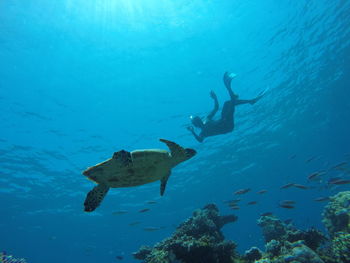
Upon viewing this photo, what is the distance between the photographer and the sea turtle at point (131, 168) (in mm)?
4465

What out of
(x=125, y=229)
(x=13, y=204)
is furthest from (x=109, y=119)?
(x=125, y=229)

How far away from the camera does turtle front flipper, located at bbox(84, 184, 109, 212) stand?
16.6 feet

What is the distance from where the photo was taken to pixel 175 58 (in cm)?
1750

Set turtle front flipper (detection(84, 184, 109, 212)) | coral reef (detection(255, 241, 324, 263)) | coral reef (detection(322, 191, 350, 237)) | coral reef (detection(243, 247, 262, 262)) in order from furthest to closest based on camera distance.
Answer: coral reef (detection(322, 191, 350, 237)), coral reef (detection(243, 247, 262, 262)), coral reef (detection(255, 241, 324, 263)), turtle front flipper (detection(84, 184, 109, 212))

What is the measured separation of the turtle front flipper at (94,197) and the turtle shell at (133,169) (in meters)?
0.21

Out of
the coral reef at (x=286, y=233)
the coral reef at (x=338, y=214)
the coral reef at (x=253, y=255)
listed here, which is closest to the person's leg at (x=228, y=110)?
the coral reef at (x=286, y=233)

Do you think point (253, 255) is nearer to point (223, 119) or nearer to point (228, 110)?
point (223, 119)

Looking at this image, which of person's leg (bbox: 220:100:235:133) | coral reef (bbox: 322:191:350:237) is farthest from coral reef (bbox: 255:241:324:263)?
person's leg (bbox: 220:100:235:133)

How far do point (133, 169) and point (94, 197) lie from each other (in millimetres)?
1467

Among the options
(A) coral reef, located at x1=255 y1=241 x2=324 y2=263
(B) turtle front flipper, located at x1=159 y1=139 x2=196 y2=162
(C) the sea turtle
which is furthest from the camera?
(A) coral reef, located at x1=255 y1=241 x2=324 y2=263

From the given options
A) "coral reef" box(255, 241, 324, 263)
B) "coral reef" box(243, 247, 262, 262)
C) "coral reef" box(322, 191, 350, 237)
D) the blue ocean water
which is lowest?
"coral reef" box(255, 241, 324, 263)

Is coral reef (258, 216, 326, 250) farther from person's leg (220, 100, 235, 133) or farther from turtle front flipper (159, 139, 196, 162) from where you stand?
person's leg (220, 100, 235, 133)

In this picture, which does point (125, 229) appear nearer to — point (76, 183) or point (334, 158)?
point (76, 183)

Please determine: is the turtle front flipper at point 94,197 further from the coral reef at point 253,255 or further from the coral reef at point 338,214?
the coral reef at point 338,214
